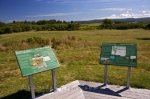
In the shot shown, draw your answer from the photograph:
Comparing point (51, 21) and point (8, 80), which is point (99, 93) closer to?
point (8, 80)

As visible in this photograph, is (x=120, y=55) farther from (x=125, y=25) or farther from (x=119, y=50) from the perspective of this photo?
(x=125, y=25)

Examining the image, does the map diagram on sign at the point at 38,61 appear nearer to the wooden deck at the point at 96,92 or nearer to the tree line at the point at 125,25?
the wooden deck at the point at 96,92

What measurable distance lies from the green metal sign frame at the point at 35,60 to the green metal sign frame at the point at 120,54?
1.77 m

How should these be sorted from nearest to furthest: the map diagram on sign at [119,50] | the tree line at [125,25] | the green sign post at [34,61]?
the green sign post at [34,61] < the map diagram on sign at [119,50] < the tree line at [125,25]

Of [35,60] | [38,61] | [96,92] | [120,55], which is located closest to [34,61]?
[35,60]

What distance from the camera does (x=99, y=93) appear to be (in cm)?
790

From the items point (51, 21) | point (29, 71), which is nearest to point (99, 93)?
point (29, 71)

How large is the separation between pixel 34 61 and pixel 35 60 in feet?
0.17

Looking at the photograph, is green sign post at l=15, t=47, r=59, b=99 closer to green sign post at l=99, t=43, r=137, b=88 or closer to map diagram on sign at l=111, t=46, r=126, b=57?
green sign post at l=99, t=43, r=137, b=88

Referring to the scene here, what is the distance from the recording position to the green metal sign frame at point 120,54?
820 centimetres

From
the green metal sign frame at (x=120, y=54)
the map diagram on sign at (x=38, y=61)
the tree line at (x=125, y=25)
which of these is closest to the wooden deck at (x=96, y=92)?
the green metal sign frame at (x=120, y=54)

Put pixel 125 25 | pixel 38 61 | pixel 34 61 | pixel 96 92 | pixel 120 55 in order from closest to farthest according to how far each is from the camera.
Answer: pixel 34 61 < pixel 38 61 < pixel 96 92 < pixel 120 55 < pixel 125 25

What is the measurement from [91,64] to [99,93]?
568 cm

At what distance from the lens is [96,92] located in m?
8.00
